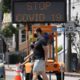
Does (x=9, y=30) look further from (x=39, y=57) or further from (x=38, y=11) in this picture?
(x=39, y=57)

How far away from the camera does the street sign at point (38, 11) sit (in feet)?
54.7

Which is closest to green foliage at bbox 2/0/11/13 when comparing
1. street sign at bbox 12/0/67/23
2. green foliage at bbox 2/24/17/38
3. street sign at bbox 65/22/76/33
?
green foliage at bbox 2/24/17/38

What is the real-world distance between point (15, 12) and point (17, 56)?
3090cm

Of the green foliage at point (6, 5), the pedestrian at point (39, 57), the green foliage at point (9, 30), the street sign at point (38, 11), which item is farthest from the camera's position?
the green foliage at point (9, 30)

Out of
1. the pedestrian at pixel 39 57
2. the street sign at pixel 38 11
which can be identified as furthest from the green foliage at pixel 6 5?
the pedestrian at pixel 39 57

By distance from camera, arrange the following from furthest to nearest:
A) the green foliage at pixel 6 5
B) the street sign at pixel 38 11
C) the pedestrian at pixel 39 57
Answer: the green foliage at pixel 6 5 → the street sign at pixel 38 11 → the pedestrian at pixel 39 57

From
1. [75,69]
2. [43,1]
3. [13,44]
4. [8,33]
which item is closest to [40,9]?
[43,1]

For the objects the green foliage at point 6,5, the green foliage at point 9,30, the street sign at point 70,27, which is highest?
the green foliage at point 6,5

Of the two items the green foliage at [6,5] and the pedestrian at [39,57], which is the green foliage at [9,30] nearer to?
the green foliage at [6,5]

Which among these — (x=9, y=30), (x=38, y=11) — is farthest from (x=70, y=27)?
(x=9, y=30)

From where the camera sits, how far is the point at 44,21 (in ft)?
55.0

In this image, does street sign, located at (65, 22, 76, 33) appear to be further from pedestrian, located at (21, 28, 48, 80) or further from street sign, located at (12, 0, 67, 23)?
pedestrian, located at (21, 28, 48, 80)

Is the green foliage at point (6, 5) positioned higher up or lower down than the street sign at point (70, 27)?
higher up

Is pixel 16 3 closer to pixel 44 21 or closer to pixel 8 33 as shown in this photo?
pixel 44 21
